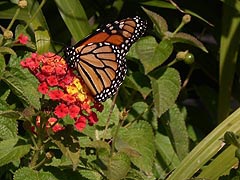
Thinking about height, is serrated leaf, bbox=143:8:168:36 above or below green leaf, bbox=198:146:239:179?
above

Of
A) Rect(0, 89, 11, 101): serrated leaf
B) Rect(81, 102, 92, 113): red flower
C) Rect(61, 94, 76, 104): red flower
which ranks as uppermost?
Rect(61, 94, 76, 104): red flower

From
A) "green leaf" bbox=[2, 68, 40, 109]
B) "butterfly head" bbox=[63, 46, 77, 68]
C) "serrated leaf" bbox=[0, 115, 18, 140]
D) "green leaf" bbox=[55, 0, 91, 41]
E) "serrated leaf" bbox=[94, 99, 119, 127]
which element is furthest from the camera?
"green leaf" bbox=[55, 0, 91, 41]

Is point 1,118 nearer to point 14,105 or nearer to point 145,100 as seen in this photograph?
point 14,105

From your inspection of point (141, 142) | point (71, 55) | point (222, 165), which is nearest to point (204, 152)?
point (222, 165)

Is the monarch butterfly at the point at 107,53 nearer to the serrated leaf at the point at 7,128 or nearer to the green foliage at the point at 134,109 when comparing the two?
the green foliage at the point at 134,109

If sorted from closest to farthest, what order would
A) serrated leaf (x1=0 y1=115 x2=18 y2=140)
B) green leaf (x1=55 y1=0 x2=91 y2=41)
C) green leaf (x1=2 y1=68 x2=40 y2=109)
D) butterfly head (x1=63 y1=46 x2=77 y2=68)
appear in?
green leaf (x1=2 y1=68 x2=40 y2=109)
serrated leaf (x1=0 y1=115 x2=18 y2=140)
butterfly head (x1=63 y1=46 x2=77 y2=68)
green leaf (x1=55 y1=0 x2=91 y2=41)

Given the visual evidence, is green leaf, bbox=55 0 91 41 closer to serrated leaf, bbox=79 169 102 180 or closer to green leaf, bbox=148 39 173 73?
green leaf, bbox=148 39 173 73

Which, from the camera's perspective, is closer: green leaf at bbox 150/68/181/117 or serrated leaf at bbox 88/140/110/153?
serrated leaf at bbox 88/140/110/153

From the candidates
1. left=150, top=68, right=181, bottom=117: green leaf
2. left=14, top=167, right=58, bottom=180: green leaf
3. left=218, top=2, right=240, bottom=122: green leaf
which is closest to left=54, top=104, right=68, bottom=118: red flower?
left=14, top=167, right=58, bottom=180: green leaf
